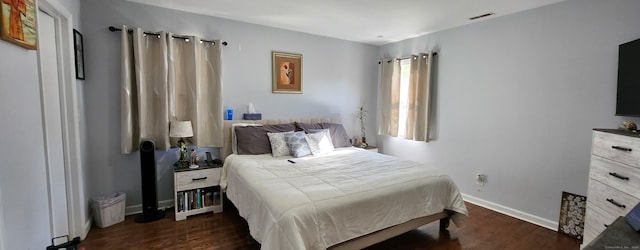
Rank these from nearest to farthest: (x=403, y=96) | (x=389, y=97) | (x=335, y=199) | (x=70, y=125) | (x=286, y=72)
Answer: (x=335, y=199), (x=70, y=125), (x=286, y=72), (x=403, y=96), (x=389, y=97)

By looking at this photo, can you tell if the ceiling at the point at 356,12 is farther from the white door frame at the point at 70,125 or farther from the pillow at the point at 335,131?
the pillow at the point at 335,131

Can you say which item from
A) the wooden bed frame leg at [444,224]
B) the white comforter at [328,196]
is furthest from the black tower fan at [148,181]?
the wooden bed frame leg at [444,224]

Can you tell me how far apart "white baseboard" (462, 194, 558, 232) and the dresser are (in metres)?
0.62

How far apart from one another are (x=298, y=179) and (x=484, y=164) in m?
2.55

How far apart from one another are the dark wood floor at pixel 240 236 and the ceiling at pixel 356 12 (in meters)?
2.35

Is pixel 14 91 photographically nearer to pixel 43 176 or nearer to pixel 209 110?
pixel 43 176

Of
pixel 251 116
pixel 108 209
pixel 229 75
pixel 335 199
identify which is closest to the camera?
pixel 335 199

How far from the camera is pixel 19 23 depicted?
1.43m

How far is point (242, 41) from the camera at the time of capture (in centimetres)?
361

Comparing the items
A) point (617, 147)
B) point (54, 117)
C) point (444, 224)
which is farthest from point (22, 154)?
point (617, 147)

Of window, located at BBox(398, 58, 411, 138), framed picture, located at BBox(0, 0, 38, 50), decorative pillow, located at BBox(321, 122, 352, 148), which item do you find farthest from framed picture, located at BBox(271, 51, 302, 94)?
framed picture, located at BBox(0, 0, 38, 50)

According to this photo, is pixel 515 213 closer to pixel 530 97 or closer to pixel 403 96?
pixel 530 97

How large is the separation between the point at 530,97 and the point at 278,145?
2.91m

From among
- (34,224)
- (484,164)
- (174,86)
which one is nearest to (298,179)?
(34,224)
